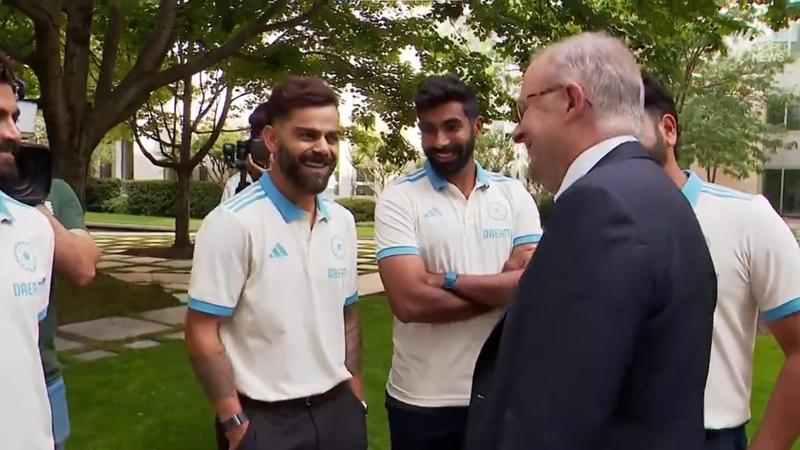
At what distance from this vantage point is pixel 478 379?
5.44ft

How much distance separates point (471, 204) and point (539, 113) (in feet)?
4.52

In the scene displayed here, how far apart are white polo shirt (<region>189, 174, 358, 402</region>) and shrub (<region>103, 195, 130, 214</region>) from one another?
94.3 ft

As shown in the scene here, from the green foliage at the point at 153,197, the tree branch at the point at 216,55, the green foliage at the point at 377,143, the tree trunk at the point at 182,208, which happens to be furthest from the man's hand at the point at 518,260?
the green foliage at the point at 153,197

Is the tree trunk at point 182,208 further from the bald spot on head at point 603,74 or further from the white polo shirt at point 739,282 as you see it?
the bald spot on head at point 603,74

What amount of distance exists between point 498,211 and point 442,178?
240 mm

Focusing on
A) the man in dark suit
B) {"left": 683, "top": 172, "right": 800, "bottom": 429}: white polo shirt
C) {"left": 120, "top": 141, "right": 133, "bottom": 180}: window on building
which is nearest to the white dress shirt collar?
the man in dark suit

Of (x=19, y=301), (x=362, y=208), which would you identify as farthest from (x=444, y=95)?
(x=362, y=208)

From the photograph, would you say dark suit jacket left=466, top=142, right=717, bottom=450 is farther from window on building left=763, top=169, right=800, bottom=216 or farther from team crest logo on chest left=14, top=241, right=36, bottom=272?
window on building left=763, top=169, right=800, bottom=216

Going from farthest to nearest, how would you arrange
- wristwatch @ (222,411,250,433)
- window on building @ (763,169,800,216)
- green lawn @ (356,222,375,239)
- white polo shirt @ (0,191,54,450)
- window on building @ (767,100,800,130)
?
1. window on building @ (763,169,800,216)
2. window on building @ (767,100,800,130)
3. green lawn @ (356,222,375,239)
4. wristwatch @ (222,411,250,433)
5. white polo shirt @ (0,191,54,450)

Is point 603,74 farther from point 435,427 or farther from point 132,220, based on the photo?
point 132,220

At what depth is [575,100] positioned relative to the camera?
1.50 meters

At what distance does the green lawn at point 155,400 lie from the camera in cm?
487

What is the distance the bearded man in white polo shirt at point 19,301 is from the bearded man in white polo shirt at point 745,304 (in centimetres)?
161

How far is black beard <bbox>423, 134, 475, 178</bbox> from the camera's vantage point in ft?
9.70
